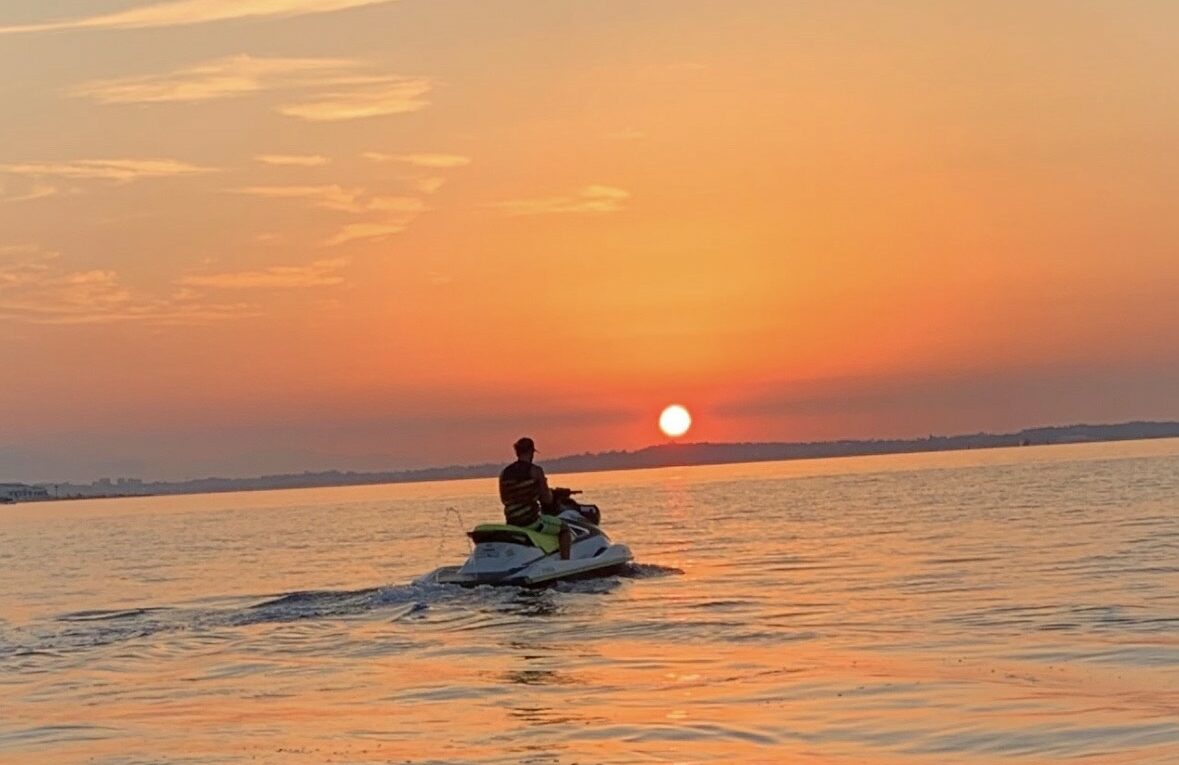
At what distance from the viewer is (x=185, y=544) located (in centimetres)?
5662

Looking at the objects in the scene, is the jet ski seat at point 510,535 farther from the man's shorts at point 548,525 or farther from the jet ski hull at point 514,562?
the man's shorts at point 548,525

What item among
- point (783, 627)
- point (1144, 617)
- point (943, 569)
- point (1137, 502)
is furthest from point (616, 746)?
point (1137, 502)

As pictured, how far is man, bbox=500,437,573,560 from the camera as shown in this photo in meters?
25.6

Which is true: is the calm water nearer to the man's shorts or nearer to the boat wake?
the boat wake

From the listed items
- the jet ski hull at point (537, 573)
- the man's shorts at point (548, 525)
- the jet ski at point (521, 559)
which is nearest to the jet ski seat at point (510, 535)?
the jet ski at point (521, 559)

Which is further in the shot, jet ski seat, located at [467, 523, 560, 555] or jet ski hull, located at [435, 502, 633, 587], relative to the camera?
jet ski seat, located at [467, 523, 560, 555]

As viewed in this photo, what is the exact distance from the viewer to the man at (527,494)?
1006 inches

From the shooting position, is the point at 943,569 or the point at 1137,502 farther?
the point at 1137,502

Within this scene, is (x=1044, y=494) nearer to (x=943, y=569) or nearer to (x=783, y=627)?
(x=943, y=569)

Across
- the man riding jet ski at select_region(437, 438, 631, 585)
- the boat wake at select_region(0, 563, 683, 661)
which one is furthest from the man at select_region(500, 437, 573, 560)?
the boat wake at select_region(0, 563, 683, 661)

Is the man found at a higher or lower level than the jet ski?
higher

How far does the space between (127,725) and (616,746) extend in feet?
15.3

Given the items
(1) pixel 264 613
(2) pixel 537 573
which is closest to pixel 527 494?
(2) pixel 537 573

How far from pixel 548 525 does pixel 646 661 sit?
8948mm
